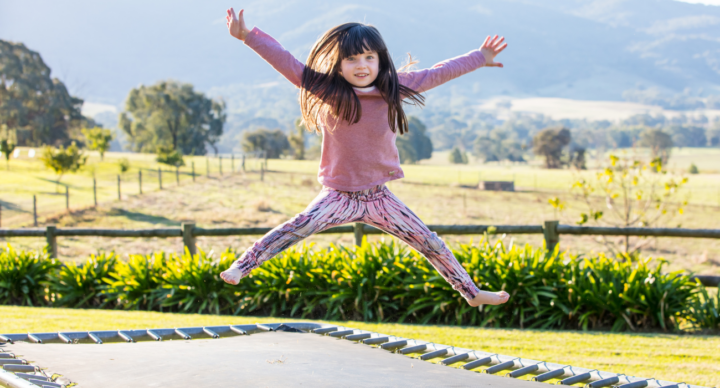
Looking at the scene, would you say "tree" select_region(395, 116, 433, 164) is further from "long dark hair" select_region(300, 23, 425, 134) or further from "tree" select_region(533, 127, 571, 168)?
"long dark hair" select_region(300, 23, 425, 134)

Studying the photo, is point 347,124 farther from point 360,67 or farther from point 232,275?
point 232,275

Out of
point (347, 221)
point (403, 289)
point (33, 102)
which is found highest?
point (33, 102)

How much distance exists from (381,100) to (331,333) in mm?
1881

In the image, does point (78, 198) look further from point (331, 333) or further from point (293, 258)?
point (331, 333)

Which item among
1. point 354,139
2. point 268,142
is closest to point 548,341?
point 354,139

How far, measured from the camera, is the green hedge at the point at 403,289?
5207 millimetres

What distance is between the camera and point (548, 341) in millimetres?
4770

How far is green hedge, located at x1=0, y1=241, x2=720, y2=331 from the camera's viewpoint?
17.1ft

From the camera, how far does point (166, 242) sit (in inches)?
999

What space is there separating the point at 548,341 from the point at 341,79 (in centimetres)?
310

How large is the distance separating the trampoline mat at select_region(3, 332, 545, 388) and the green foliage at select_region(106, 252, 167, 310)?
2855 mm

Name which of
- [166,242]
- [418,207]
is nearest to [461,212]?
[418,207]

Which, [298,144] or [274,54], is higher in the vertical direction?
[298,144]

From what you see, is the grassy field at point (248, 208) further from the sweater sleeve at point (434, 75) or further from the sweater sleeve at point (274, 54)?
the sweater sleeve at point (274, 54)
